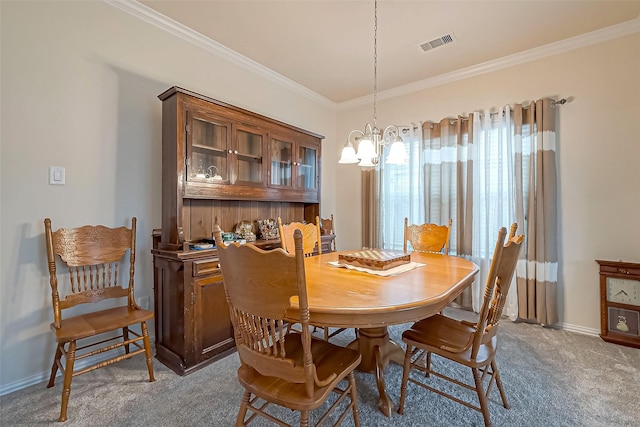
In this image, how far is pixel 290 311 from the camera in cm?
119

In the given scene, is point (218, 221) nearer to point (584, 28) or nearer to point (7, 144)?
point (7, 144)

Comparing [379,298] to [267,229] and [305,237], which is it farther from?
[267,229]

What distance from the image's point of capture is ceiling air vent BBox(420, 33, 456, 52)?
2.64 m

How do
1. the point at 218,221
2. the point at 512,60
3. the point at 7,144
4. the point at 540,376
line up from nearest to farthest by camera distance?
the point at 7,144
the point at 540,376
the point at 218,221
the point at 512,60

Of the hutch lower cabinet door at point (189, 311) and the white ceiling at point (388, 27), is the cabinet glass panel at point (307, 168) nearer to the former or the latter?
the white ceiling at point (388, 27)

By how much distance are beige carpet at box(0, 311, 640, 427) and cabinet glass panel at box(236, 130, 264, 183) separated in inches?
61.0

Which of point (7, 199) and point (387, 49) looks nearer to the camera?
point (7, 199)

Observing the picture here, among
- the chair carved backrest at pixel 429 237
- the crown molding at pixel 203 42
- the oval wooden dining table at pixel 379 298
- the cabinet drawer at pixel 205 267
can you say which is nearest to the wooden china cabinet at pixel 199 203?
the cabinet drawer at pixel 205 267

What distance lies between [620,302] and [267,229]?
3168 millimetres

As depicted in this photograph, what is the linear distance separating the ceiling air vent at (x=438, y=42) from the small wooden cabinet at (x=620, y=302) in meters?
2.38

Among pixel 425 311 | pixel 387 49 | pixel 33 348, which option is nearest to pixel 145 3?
pixel 387 49

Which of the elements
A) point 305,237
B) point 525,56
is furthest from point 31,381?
point 525,56

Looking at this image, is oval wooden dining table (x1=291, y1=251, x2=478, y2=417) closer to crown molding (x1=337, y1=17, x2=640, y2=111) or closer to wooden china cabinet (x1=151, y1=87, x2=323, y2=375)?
wooden china cabinet (x1=151, y1=87, x2=323, y2=375)

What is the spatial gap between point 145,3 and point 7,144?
4.58 ft
